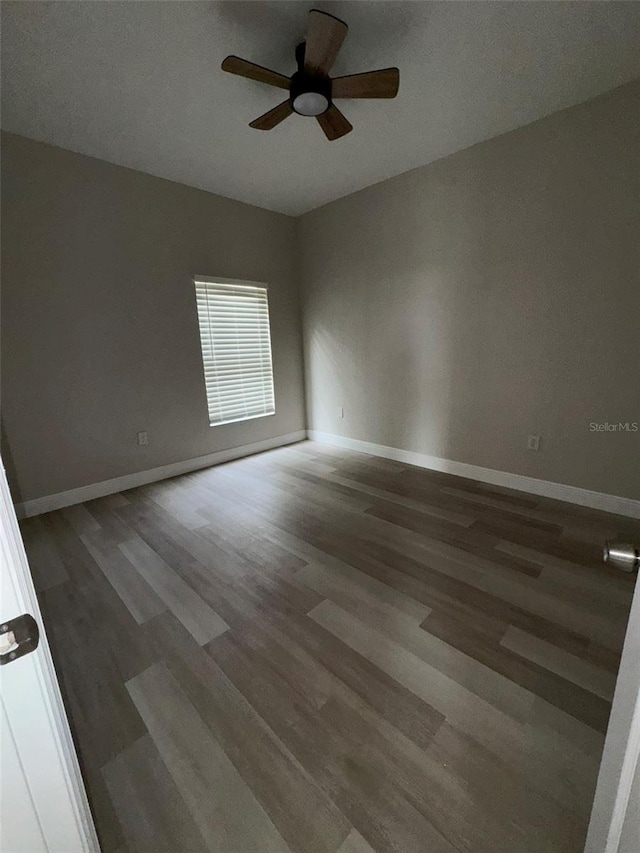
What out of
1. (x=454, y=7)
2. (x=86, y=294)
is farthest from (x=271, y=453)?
(x=454, y=7)

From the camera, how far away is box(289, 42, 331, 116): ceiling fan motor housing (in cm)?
171

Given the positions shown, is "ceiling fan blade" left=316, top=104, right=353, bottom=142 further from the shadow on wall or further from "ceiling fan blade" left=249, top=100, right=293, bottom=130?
the shadow on wall

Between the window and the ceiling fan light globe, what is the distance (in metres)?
1.82

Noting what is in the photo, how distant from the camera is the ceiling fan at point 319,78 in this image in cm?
148

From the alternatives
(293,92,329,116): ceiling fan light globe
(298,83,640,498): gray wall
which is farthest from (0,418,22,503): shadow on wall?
(298,83,640,498): gray wall

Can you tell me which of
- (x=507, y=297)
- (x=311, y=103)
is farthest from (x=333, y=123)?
(x=507, y=297)

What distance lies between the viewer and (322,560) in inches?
77.3

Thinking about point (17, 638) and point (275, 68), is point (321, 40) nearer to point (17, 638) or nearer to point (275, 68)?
point (275, 68)

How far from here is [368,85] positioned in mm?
1714

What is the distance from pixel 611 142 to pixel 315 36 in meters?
1.96

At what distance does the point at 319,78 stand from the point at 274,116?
1.22ft

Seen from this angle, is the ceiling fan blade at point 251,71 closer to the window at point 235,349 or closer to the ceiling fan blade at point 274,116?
the ceiling fan blade at point 274,116
